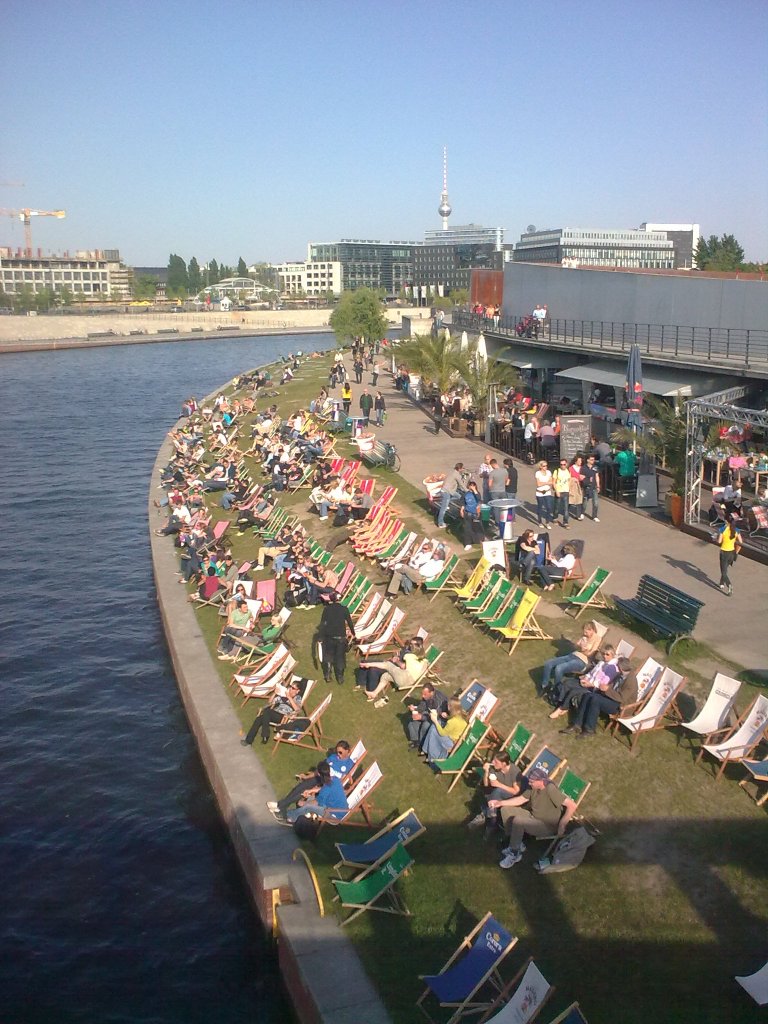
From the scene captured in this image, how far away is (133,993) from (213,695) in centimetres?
429

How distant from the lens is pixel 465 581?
1454 cm

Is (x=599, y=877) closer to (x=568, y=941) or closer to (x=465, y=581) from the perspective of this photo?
(x=568, y=941)

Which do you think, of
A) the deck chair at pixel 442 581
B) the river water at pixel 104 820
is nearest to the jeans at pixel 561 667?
the deck chair at pixel 442 581

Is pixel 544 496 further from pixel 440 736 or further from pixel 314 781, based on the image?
pixel 314 781

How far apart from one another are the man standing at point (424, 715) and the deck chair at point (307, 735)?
1017 millimetres

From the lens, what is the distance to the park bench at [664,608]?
36.3 feet

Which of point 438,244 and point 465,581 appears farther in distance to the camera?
point 438,244

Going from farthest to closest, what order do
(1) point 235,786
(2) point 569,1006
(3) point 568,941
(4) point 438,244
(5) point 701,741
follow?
(4) point 438,244 < (1) point 235,786 < (5) point 701,741 < (3) point 568,941 < (2) point 569,1006

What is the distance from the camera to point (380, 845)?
8.32 metres

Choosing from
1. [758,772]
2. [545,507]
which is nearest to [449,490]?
[545,507]

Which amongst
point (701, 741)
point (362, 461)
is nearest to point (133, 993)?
point (701, 741)

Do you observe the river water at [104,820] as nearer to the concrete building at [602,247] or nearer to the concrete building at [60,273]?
the concrete building at [602,247]

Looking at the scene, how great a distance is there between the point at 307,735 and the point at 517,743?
8.66 ft

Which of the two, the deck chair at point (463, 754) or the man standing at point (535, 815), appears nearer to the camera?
the man standing at point (535, 815)
